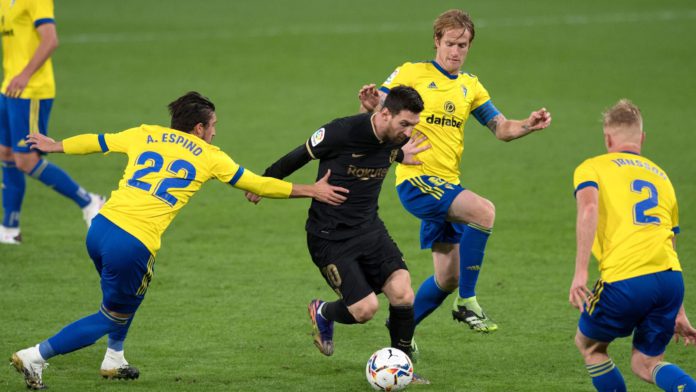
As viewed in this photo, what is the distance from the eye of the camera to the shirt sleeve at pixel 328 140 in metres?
7.44

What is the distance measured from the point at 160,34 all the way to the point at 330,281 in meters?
17.6

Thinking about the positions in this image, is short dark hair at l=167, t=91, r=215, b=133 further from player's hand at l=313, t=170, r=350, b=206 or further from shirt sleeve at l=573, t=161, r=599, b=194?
shirt sleeve at l=573, t=161, r=599, b=194

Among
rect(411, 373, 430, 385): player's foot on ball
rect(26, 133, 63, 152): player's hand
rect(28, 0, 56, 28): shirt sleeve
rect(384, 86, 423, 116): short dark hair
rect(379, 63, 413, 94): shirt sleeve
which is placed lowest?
rect(411, 373, 430, 385): player's foot on ball

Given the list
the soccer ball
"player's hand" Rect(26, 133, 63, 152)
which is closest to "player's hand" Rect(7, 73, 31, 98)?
"player's hand" Rect(26, 133, 63, 152)

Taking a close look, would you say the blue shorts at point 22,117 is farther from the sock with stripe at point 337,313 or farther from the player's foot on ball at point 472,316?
the player's foot on ball at point 472,316

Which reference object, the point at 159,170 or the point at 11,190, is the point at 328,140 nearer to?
the point at 159,170

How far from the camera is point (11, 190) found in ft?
37.2

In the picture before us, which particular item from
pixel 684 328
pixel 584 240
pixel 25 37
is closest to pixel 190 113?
pixel 584 240

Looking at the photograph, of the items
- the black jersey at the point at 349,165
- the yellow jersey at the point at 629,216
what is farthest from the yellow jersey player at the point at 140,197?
the yellow jersey at the point at 629,216

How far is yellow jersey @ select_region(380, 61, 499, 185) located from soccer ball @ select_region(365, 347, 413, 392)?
1.69 meters

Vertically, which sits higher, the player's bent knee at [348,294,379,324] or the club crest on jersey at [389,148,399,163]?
the club crest on jersey at [389,148,399,163]

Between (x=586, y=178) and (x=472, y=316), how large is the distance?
258cm

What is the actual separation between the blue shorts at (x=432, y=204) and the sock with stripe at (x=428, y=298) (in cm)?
33

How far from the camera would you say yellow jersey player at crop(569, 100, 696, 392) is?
242 inches
